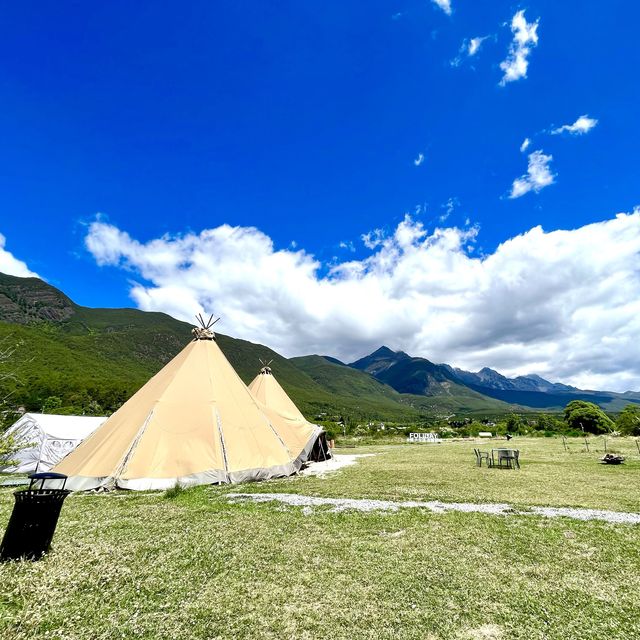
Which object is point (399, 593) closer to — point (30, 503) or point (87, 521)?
point (30, 503)

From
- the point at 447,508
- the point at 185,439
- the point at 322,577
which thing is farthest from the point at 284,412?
the point at 322,577

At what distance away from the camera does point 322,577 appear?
20.3ft

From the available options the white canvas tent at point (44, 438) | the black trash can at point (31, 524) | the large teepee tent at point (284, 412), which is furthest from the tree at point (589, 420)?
the black trash can at point (31, 524)

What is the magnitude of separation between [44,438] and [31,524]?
1974 cm

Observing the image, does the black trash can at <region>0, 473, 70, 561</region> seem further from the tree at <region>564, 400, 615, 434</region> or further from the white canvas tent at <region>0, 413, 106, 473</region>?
the tree at <region>564, 400, 615, 434</region>

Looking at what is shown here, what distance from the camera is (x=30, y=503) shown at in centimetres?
685

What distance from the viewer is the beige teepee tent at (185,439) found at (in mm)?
14969

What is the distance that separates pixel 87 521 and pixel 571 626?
10.6 metres

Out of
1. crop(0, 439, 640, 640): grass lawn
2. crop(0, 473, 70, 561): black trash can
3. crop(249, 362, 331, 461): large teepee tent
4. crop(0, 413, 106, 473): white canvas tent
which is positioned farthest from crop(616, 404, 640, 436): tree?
crop(0, 413, 106, 473): white canvas tent

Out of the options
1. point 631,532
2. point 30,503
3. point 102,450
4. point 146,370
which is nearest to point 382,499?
point 631,532

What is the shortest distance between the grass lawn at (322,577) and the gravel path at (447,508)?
64cm

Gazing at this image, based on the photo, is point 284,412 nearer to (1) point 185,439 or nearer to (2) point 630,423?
(1) point 185,439

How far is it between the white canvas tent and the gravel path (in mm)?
15012

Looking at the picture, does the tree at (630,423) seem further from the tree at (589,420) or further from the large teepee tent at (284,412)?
the large teepee tent at (284,412)
